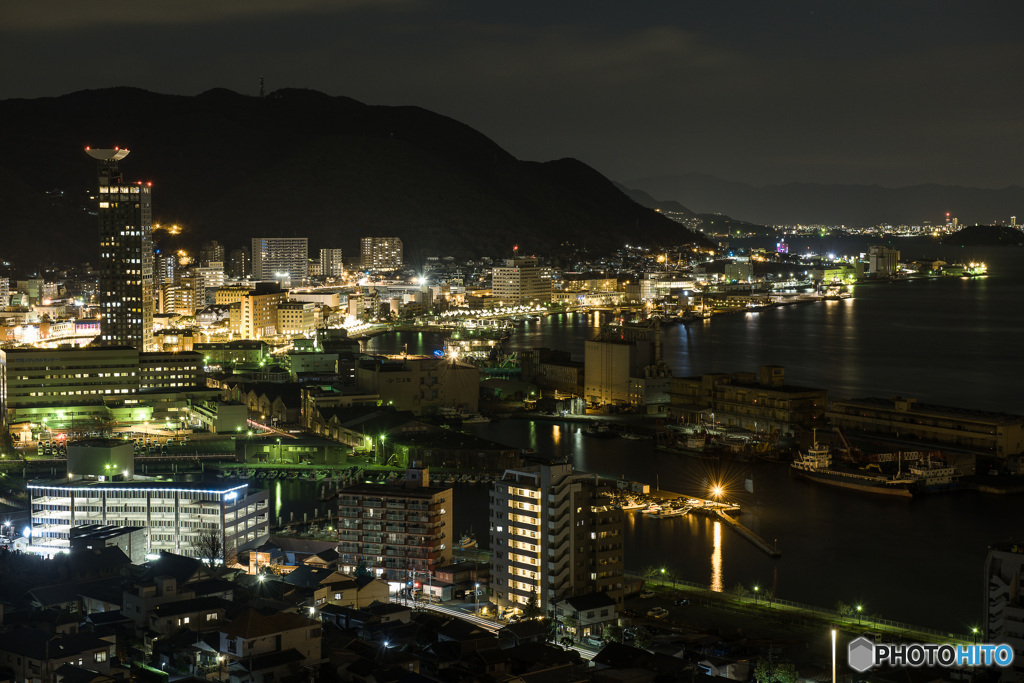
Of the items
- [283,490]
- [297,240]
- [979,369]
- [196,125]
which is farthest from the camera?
[196,125]

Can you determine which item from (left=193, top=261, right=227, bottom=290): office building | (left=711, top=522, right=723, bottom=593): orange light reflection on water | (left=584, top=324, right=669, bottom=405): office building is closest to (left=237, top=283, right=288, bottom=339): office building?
(left=193, top=261, right=227, bottom=290): office building

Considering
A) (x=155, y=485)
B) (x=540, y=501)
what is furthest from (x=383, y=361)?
(x=540, y=501)

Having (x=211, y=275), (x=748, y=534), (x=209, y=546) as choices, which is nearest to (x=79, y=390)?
(x=209, y=546)

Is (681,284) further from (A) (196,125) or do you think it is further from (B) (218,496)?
(B) (218,496)

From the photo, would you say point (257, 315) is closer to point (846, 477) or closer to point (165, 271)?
point (165, 271)

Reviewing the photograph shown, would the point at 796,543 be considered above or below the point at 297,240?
below

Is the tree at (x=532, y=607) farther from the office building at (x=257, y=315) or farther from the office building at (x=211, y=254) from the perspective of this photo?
the office building at (x=211, y=254)

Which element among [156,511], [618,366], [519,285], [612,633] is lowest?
[612,633]
